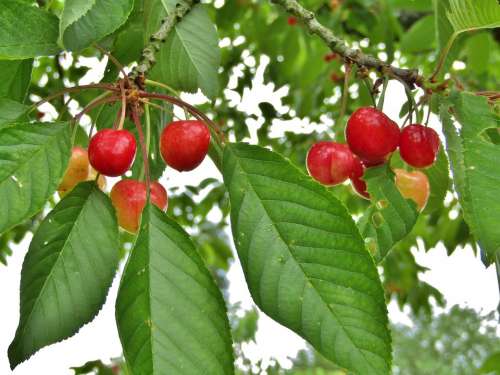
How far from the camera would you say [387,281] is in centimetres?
377

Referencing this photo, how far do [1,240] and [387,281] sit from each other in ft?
6.79

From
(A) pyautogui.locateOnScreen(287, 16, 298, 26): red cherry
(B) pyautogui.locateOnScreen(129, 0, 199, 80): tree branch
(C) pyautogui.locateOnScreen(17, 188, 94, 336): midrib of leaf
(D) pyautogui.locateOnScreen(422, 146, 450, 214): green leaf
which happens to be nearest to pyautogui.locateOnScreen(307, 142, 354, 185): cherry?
(D) pyautogui.locateOnScreen(422, 146, 450, 214): green leaf

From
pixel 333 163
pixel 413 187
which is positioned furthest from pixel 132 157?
pixel 413 187

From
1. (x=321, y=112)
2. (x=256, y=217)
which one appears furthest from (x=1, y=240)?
(x=256, y=217)

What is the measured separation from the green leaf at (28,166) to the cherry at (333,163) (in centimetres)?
44

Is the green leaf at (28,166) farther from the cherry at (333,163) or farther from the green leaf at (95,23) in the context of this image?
the cherry at (333,163)

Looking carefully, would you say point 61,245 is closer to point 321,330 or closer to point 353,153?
point 321,330

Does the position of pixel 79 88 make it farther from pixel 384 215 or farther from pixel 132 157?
pixel 384 215

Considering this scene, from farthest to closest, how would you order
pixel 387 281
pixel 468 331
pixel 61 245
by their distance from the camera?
pixel 468 331 → pixel 387 281 → pixel 61 245

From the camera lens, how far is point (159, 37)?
113 centimetres

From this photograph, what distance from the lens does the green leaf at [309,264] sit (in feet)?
2.44

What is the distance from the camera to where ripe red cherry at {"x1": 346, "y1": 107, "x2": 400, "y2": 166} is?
3.37 ft

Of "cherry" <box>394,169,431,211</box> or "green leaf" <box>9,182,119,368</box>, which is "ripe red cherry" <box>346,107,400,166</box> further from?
"green leaf" <box>9,182,119,368</box>

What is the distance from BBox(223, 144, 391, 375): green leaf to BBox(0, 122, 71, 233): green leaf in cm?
22
